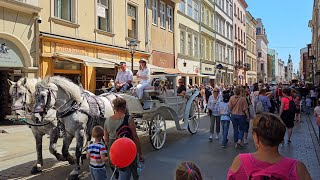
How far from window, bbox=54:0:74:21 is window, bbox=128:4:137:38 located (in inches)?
214

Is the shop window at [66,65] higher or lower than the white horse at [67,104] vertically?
higher

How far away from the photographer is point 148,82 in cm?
942

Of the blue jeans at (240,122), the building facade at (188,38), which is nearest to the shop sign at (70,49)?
the blue jeans at (240,122)

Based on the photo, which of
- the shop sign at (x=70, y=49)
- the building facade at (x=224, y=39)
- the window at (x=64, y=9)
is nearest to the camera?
the shop sign at (x=70, y=49)

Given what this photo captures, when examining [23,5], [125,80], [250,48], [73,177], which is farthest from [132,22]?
[250,48]

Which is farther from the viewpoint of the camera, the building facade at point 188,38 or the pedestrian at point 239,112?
the building facade at point 188,38

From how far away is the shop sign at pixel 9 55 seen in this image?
43.3ft

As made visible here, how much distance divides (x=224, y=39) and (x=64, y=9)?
32890 mm

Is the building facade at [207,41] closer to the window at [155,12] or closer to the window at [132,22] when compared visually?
the window at [155,12]

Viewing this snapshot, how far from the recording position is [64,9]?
16391 mm

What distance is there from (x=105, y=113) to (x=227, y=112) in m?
3.98

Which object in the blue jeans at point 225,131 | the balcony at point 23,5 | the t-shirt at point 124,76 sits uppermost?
the balcony at point 23,5

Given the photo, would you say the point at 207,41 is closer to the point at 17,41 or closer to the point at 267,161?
the point at 17,41

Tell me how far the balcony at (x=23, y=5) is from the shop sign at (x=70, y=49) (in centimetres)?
187
